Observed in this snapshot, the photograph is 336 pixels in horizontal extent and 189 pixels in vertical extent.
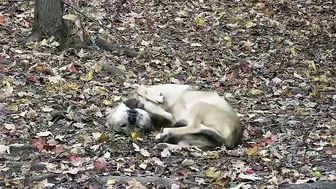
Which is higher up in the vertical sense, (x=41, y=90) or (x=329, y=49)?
(x=329, y=49)

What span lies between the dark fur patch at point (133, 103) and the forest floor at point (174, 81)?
0.39 metres

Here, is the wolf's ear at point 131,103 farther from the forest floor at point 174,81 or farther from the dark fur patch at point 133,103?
the forest floor at point 174,81

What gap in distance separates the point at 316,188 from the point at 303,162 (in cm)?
82

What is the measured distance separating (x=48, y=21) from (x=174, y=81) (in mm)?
2397

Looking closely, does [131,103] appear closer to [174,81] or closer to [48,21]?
[174,81]

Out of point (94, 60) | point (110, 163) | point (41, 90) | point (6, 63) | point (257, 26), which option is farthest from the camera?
point (257, 26)

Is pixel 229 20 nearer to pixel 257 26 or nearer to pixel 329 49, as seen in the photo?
pixel 257 26

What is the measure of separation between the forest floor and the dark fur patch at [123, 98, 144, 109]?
1.28 feet

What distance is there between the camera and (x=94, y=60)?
9.34 m

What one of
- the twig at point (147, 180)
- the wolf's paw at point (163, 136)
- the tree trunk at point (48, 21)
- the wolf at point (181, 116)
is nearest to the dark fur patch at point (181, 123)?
the wolf at point (181, 116)

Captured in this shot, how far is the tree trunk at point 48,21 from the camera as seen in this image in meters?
9.68

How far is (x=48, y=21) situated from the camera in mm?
9727

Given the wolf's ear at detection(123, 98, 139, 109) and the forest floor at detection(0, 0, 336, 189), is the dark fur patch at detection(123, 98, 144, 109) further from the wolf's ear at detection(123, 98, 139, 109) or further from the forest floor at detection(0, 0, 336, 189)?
the forest floor at detection(0, 0, 336, 189)

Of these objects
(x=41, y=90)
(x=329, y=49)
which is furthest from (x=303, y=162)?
(x=329, y=49)
